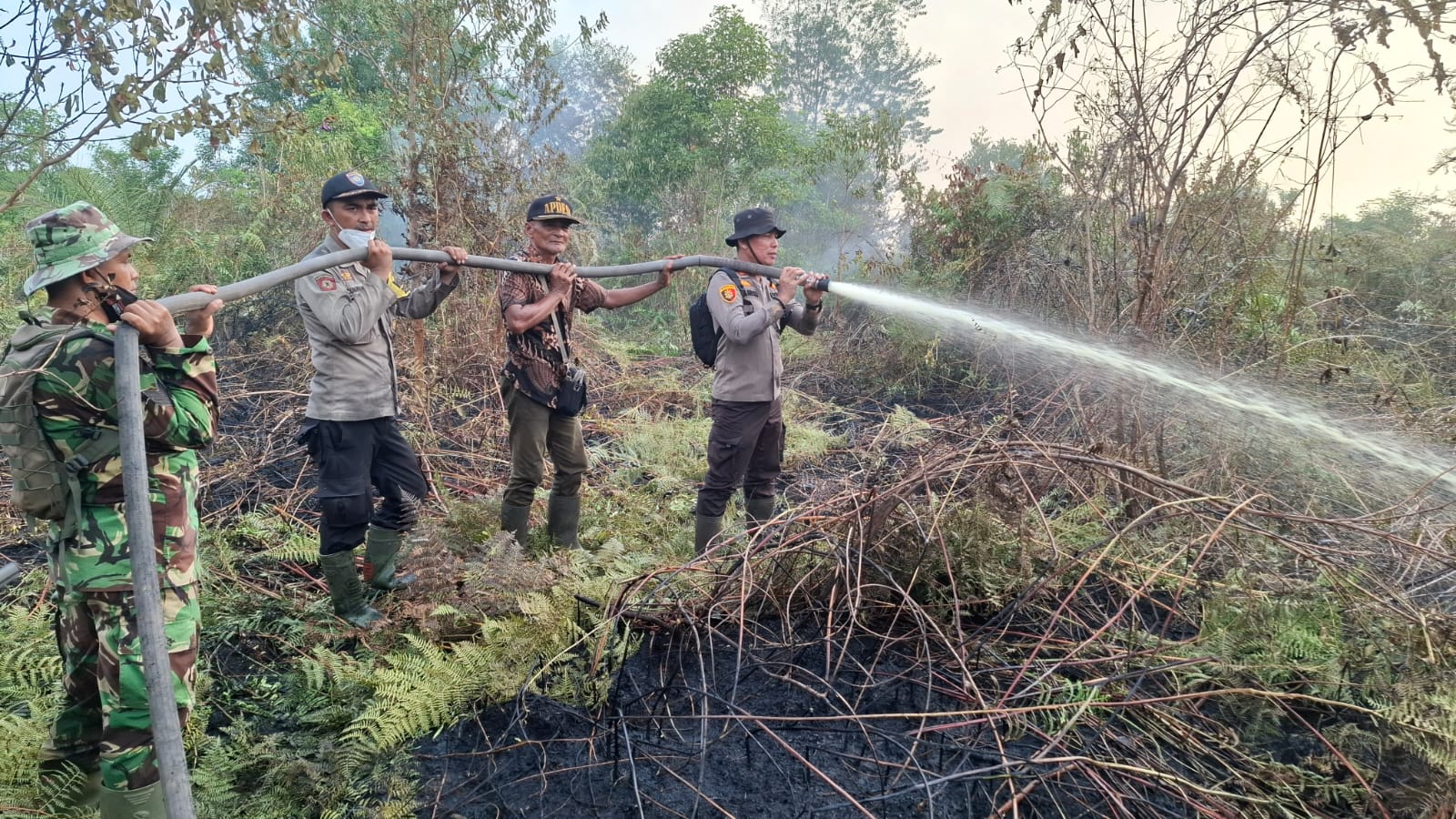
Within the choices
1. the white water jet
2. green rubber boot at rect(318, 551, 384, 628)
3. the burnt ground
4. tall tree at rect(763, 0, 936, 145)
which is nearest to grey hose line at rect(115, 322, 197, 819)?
the burnt ground

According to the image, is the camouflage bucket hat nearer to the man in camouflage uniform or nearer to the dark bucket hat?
the man in camouflage uniform

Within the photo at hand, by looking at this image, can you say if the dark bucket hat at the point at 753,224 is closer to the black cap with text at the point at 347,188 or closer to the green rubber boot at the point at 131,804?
the black cap with text at the point at 347,188

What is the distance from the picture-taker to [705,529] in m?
4.15

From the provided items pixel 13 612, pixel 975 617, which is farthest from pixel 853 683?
pixel 13 612

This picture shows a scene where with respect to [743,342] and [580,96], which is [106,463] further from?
[580,96]

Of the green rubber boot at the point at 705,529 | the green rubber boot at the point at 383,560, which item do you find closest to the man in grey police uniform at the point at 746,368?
the green rubber boot at the point at 705,529

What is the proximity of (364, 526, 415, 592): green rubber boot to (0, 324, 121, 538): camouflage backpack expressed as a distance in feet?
6.02

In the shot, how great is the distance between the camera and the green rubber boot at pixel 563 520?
440 centimetres

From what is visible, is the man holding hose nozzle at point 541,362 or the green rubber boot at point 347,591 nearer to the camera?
the green rubber boot at point 347,591

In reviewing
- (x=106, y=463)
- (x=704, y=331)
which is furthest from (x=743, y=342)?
(x=106, y=463)

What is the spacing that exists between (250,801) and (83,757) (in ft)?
1.62

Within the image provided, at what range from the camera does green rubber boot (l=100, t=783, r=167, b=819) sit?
2.06 m

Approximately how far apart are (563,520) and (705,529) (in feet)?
2.98

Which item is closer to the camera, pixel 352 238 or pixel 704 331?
pixel 352 238
